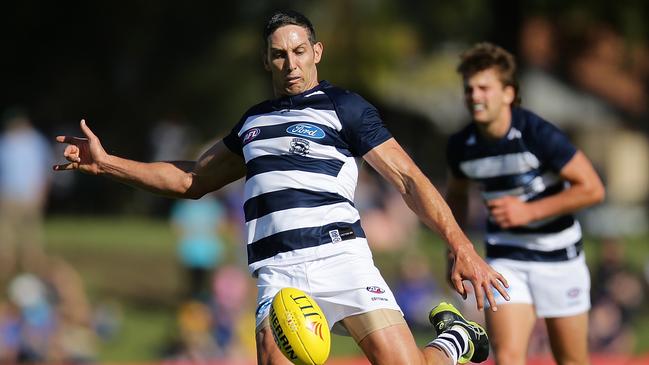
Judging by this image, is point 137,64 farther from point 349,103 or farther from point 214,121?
point 349,103

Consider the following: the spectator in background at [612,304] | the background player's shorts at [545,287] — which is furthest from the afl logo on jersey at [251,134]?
the spectator in background at [612,304]

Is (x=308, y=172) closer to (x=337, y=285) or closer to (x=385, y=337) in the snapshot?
(x=337, y=285)

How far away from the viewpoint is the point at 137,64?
26797mm

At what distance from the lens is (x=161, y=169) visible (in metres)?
6.26

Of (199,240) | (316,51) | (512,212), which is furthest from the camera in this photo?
(199,240)

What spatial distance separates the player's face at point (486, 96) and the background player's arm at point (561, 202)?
48cm

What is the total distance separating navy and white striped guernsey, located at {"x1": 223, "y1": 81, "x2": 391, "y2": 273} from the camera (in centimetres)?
564

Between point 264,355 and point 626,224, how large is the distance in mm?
18707

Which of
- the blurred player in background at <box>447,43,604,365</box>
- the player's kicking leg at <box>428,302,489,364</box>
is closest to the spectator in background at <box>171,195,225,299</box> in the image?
the blurred player in background at <box>447,43,604,365</box>

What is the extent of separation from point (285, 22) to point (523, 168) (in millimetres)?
1934

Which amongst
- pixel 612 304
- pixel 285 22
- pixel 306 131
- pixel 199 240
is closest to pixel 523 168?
pixel 306 131

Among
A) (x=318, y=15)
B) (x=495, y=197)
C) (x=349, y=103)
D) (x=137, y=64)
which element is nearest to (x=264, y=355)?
(x=349, y=103)

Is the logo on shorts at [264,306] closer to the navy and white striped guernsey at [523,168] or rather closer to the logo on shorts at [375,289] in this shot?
the logo on shorts at [375,289]

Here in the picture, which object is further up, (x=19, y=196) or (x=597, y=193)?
(x=19, y=196)
